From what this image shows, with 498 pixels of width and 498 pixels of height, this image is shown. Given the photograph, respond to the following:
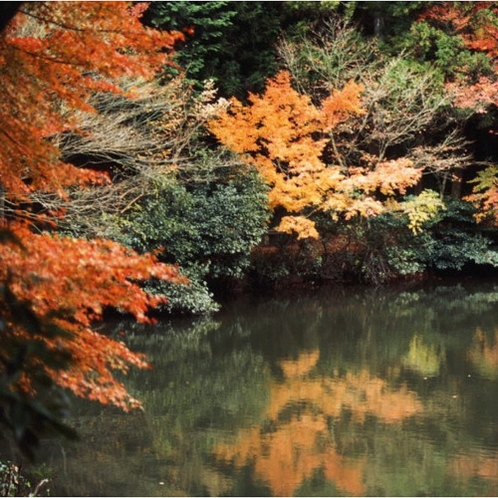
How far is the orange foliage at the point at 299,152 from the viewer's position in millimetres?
15727

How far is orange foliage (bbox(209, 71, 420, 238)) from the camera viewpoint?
1573cm

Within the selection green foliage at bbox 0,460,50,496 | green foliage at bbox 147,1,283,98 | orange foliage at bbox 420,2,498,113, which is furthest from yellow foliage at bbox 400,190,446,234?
green foliage at bbox 0,460,50,496

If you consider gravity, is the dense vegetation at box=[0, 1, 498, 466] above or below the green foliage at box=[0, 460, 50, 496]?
above

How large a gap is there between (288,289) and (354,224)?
6.76 ft

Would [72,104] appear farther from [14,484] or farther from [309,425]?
[309,425]

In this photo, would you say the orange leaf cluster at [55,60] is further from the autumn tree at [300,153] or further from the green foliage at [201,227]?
the autumn tree at [300,153]

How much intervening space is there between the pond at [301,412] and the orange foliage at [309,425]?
0.02m

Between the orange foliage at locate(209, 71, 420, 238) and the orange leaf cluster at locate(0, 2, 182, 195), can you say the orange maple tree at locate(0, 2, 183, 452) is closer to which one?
the orange leaf cluster at locate(0, 2, 182, 195)

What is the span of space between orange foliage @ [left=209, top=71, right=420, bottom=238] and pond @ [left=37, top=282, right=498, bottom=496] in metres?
2.26

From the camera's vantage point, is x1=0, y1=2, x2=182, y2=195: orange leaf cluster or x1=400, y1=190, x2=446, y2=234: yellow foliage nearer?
x1=0, y1=2, x2=182, y2=195: orange leaf cluster

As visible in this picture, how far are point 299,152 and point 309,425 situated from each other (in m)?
7.85

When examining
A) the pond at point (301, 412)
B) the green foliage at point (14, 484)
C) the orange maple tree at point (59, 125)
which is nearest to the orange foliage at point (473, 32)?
the pond at point (301, 412)

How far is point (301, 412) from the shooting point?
9.45m

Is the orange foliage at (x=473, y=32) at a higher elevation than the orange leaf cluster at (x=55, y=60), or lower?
higher
